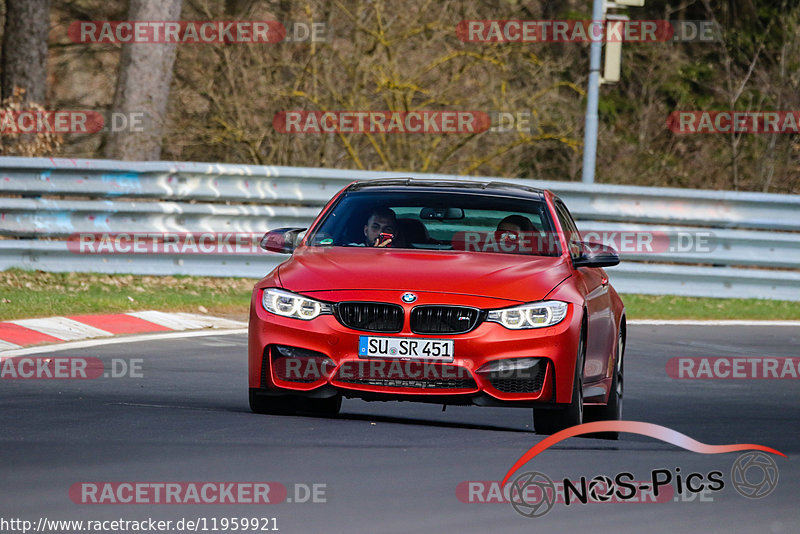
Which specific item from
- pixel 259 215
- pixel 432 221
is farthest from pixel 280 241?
pixel 259 215

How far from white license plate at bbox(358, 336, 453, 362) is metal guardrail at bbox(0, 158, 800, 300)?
7955 millimetres

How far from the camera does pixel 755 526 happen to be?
6289mm

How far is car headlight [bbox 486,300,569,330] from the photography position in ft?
26.8

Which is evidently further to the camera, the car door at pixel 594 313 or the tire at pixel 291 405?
the car door at pixel 594 313

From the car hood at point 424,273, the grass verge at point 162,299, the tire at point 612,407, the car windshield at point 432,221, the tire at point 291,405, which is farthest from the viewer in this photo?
the grass verge at point 162,299

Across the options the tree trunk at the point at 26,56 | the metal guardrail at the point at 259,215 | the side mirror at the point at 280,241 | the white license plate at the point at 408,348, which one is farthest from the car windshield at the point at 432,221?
the tree trunk at the point at 26,56

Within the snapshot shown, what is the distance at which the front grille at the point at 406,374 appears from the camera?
8.11 meters

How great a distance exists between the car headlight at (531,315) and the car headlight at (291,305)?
2.95 ft

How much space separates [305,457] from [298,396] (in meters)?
0.98

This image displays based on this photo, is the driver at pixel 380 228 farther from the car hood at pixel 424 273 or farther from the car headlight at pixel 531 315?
the car headlight at pixel 531 315

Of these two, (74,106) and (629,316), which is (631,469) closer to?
(629,316)

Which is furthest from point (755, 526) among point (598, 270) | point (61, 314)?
point (61, 314)

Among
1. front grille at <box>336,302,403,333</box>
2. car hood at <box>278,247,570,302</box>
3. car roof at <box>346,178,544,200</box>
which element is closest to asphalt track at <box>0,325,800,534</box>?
front grille at <box>336,302,403,333</box>

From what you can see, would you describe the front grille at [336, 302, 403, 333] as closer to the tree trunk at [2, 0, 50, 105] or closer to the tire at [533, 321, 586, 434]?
the tire at [533, 321, 586, 434]
